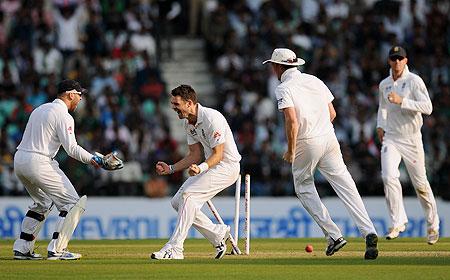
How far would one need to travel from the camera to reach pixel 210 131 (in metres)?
13.4

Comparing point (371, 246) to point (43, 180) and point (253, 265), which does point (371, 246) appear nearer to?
point (253, 265)

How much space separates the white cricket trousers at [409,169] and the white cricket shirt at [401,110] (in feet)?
0.34

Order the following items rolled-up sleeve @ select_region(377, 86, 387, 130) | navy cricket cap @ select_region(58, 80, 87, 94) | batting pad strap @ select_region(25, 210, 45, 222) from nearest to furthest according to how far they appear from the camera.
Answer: navy cricket cap @ select_region(58, 80, 87, 94) < batting pad strap @ select_region(25, 210, 45, 222) < rolled-up sleeve @ select_region(377, 86, 387, 130)

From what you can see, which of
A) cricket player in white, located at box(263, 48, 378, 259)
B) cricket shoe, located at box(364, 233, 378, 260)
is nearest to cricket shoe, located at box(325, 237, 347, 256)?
cricket player in white, located at box(263, 48, 378, 259)

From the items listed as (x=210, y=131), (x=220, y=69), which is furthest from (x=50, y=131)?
(x=220, y=69)

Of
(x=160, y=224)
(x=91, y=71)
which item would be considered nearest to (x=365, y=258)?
(x=160, y=224)

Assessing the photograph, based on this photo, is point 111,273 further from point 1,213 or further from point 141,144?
point 141,144

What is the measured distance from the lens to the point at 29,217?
14.1m

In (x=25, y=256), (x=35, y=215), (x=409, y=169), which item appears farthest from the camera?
(x=409, y=169)

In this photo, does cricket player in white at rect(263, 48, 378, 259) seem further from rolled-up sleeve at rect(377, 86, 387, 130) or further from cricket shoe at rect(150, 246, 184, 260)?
rolled-up sleeve at rect(377, 86, 387, 130)

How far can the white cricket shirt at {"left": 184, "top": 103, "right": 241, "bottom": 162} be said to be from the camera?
44.0ft

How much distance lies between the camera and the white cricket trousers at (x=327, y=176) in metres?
13.5

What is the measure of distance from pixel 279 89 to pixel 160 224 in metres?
8.47

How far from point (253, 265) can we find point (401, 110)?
15.6 feet
